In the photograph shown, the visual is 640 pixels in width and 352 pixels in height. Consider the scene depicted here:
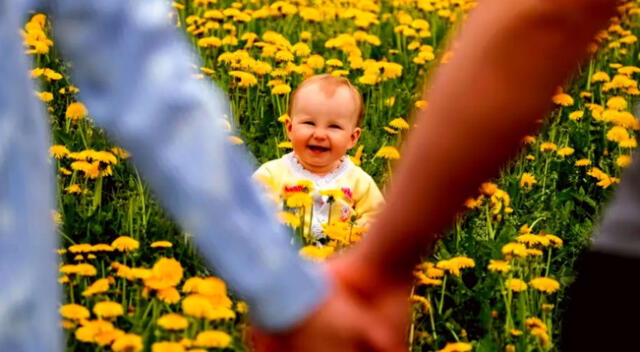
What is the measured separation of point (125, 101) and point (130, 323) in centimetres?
155

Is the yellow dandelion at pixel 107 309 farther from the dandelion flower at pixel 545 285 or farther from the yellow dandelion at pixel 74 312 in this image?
the dandelion flower at pixel 545 285

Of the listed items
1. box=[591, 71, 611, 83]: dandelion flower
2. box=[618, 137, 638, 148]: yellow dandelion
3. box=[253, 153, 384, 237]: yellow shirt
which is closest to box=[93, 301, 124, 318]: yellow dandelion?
box=[253, 153, 384, 237]: yellow shirt

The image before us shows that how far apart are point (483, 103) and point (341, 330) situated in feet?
0.79

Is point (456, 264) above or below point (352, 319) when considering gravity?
below

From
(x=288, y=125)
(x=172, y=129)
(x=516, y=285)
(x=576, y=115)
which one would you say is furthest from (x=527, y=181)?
(x=172, y=129)

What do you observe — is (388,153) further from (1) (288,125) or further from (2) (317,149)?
(1) (288,125)

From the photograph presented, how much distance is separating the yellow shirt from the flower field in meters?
0.08

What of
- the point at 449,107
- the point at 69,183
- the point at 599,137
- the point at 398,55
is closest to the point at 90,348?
the point at 69,183

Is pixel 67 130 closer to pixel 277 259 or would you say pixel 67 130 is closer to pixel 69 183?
pixel 69 183

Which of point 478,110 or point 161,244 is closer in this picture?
point 478,110

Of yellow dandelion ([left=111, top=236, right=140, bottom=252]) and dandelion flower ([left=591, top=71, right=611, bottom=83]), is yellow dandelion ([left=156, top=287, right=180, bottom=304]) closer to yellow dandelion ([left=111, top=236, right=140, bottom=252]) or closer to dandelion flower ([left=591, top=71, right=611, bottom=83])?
yellow dandelion ([left=111, top=236, right=140, bottom=252])

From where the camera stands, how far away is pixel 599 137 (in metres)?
4.18

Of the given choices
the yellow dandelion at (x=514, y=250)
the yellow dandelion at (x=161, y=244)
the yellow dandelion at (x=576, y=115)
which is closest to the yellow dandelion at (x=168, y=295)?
the yellow dandelion at (x=161, y=244)

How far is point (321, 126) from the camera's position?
12.4ft
